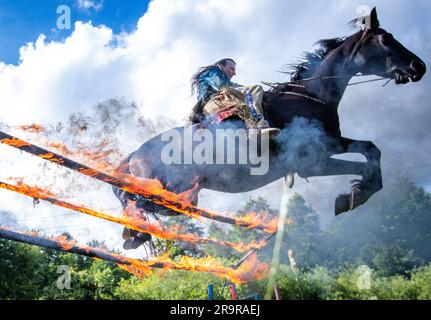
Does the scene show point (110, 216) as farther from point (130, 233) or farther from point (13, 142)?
point (13, 142)

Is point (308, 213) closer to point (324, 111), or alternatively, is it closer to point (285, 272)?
point (285, 272)

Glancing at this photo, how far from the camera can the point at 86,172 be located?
4.62 meters

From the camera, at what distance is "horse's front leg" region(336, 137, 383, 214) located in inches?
193

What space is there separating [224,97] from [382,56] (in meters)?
2.26

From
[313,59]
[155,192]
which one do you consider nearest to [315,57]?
[313,59]

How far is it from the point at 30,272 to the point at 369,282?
1980 centimetres

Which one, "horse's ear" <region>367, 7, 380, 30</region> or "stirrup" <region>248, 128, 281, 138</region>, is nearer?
"stirrup" <region>248, 128, 281, 138</region>

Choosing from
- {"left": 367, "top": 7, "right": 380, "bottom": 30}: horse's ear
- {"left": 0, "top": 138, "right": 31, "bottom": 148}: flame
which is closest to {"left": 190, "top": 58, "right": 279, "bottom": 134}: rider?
{"left": 367, "top": 7, "right": 380, "bottom": 30}: horse's ear

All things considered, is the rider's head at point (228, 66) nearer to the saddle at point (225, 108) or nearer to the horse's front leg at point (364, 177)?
the saddle at point (225, 108)

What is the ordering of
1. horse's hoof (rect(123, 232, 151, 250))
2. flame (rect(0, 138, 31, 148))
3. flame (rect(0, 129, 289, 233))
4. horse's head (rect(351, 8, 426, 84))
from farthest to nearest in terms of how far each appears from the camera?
horse's hoof (rect(123, 232, 151, 250)) < horse's head (rect(351, 8, 426, 84)) < flame (rect(0, 129, 289, 233)) < flame (rect(0, 138, 31, 148))

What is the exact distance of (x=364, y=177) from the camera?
4.98 m

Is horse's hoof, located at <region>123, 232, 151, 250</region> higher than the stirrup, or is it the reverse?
the stirrup

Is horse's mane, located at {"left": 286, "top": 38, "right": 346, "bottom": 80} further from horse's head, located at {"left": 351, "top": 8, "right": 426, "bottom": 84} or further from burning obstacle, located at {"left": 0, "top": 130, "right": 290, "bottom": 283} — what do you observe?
burning obstacle, located at {"left": 0, "top": 130, "right": 290, "bottom": 283}
